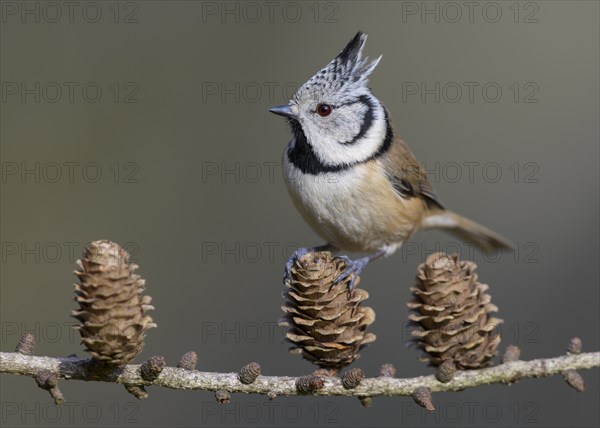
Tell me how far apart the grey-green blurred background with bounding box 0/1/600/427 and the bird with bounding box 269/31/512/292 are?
1077 millimetres

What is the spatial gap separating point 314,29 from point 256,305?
1.97 m

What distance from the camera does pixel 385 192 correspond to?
3666 millimetres

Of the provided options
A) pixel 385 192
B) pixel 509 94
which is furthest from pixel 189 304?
pixel 509 94

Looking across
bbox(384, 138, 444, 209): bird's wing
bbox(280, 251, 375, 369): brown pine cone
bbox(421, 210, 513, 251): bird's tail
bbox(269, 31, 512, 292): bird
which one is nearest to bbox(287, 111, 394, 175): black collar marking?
bbox(269, 31, 512, 292): bird

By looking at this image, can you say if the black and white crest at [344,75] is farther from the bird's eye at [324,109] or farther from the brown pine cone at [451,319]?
the brown pine cone at [451,319]

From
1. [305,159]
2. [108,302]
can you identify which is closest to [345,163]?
[305,159]

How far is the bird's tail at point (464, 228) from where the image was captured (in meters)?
4.38

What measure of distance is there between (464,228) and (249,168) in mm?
1428

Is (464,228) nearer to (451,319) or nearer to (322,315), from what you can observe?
(451,319)

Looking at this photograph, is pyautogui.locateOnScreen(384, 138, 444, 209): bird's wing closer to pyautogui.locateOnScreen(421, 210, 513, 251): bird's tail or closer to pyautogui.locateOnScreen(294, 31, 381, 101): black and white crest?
pyautogui.locateOnScreen(421, 210, 513, 251): bird's tail

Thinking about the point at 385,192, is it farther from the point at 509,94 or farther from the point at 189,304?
the point at 509,94

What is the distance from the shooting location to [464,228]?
4586 millimetres

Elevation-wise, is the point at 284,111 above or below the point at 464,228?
above

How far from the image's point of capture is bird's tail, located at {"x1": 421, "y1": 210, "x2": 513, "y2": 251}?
4379 mm
